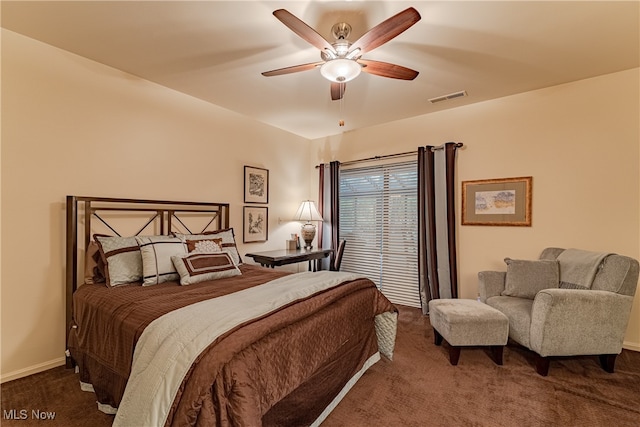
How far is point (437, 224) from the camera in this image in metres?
3.77

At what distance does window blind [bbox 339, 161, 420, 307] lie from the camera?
4.15 m

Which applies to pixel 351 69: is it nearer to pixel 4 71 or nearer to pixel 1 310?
pixel 4 71

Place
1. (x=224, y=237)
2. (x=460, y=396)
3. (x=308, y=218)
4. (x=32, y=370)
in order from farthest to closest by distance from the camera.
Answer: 1. (x=308, y=218)
2. (x=224, y=237)
3. (x=32, y=370)
4. (x=460, y=396)

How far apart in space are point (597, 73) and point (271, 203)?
13.1 feet

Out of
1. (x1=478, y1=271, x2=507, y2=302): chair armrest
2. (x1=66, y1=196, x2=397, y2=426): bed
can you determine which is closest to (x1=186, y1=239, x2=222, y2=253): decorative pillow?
(x1=66, y1=196, x2=397, y2=426): bed

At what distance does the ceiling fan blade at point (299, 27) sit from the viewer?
5.22 ft

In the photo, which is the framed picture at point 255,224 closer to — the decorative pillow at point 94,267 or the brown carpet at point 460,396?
the decorative pillow at point 94,267

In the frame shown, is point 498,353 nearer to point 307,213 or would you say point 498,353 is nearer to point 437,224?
point 437,224

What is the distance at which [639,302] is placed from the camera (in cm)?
276

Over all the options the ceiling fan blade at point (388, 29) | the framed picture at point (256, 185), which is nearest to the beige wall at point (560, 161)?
the framed picture at point (256, 185)

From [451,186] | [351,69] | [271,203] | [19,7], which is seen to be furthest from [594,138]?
[19,7]

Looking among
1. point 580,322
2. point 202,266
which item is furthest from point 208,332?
point 580,322

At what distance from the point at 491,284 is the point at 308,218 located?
8.43 feet

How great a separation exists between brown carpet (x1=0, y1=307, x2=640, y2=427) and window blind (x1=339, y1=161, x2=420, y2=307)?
1.64 m
